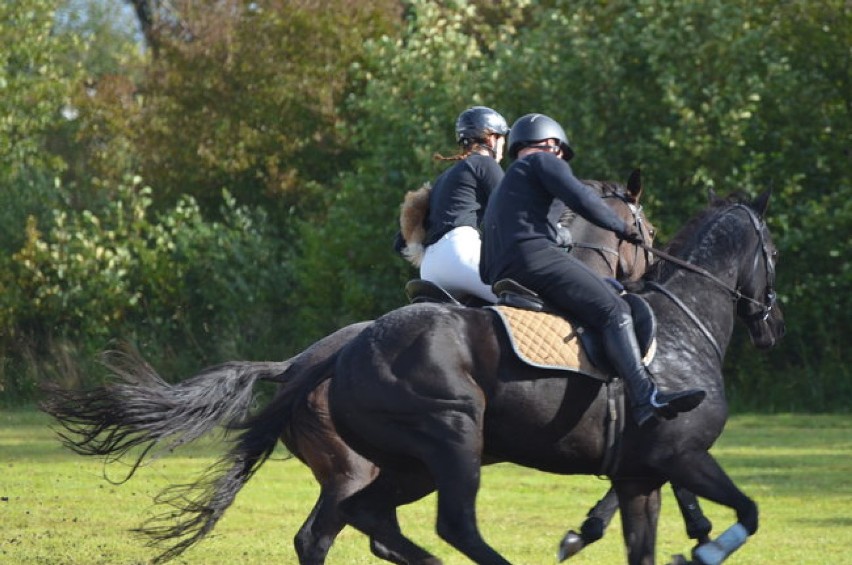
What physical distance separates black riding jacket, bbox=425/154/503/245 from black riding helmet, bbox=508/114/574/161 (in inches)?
46.1

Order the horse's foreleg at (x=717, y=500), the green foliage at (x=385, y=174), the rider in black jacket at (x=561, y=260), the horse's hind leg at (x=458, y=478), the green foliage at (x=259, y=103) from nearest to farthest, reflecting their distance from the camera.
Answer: the horse's hind leg at (x=458, y=478) → the rider in black jacket at (x=561, y=260) → the horse's foreleg at (x=717, y=500) → the green foliage at (x=385, y=174) → the green foliage at (x=259, y=103)

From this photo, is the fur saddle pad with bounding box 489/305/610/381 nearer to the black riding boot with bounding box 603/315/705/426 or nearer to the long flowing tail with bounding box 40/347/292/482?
the black riding boot with bounding box 603/315/705/426

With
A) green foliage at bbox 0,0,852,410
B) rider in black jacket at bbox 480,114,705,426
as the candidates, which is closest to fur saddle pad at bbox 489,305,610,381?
rider in black jacket at bbox 480,114,705,426

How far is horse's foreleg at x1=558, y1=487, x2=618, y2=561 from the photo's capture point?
10328 mm

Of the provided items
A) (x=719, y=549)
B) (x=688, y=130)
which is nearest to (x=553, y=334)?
(x=719, y=549)

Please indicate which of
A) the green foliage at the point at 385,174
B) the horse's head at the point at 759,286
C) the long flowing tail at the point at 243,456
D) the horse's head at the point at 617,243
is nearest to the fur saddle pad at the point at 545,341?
the long flowing tail at the point at 243,456

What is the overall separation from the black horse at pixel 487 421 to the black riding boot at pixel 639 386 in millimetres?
184

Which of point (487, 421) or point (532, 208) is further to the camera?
point (532, 208)

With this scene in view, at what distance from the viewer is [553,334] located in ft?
28.5

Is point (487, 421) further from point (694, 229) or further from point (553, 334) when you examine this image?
point (694, 229)

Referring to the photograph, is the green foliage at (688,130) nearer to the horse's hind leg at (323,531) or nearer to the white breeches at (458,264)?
the white breeches at (458,264)

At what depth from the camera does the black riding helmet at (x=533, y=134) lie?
9.20m

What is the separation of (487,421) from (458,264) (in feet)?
5.99

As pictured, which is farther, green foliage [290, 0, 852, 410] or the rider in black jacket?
green foliage [290, 0, 852, 410]
